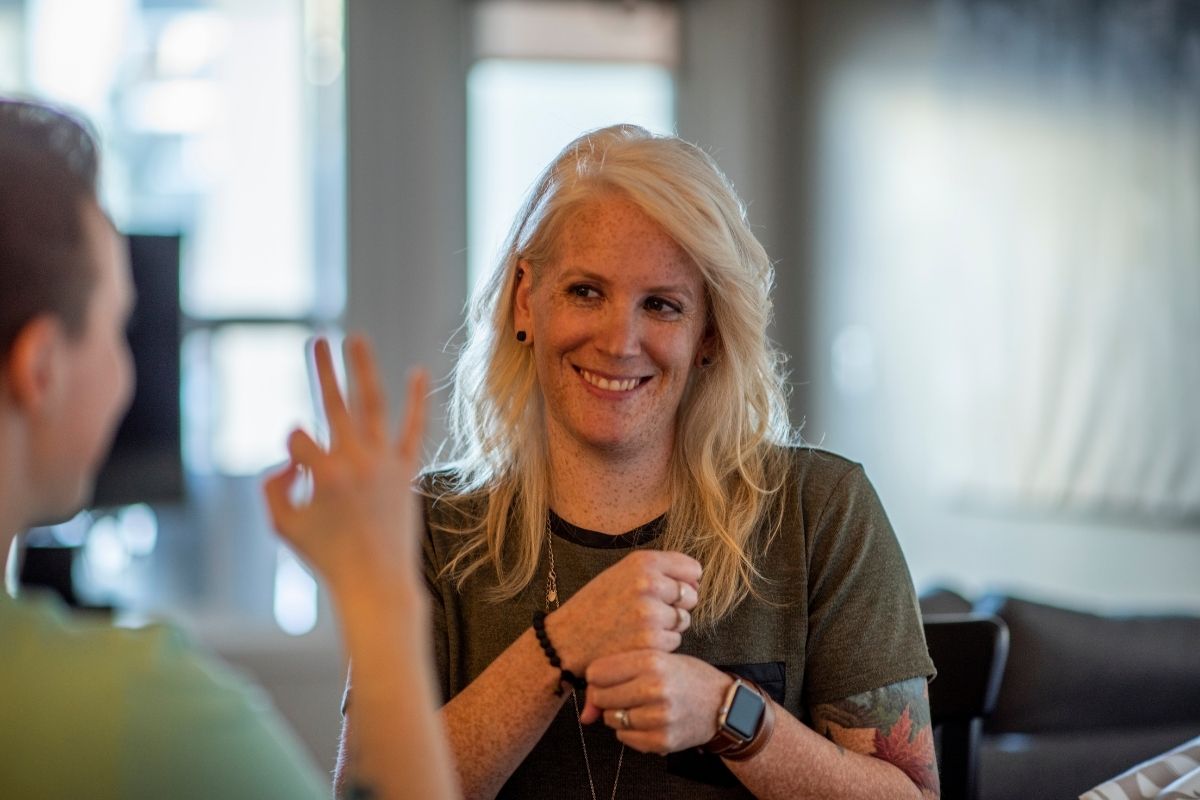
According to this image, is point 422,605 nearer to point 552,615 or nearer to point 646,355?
point 552,615

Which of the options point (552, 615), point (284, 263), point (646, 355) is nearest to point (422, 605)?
point (552, 615)

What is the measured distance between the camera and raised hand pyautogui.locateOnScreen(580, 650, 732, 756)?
1.38 meters

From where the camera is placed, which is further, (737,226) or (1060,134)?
(1060,134)

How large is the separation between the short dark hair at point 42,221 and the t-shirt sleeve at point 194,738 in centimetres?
22

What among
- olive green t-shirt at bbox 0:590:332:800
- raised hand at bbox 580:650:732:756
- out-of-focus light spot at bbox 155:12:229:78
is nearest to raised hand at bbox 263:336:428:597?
olive green t-shirt at bbox 0:590:332:800

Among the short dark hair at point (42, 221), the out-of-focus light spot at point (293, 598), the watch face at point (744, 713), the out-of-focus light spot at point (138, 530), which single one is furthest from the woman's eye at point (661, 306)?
the out-of-focus light spot at point (138, 530)

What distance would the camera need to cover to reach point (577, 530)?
175cm

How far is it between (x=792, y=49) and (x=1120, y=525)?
2457mm

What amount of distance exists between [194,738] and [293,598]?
4576 millimetres

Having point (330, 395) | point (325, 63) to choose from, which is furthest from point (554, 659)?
point (325, 63)

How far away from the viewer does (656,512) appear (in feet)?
5.80

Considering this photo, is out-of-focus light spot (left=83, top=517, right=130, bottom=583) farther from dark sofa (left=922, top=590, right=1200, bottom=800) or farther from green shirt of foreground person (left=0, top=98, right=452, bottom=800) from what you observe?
green shirt of foreground person (left=0, top=98, right=452, bottom=800)

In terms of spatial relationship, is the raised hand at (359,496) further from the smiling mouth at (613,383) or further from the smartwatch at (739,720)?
the smiling mouth at (613,383)

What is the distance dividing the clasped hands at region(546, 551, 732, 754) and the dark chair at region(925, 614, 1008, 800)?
506 millimetres
